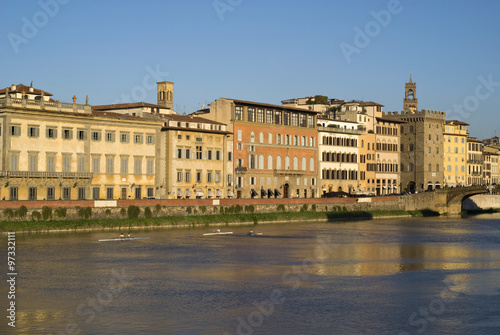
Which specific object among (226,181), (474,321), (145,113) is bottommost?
(474,321)

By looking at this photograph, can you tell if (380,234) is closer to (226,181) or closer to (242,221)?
(242,221)

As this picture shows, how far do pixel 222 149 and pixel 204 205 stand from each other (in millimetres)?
13955

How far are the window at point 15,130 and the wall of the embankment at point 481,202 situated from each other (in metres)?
70.3

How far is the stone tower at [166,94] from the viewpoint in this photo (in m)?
97.7

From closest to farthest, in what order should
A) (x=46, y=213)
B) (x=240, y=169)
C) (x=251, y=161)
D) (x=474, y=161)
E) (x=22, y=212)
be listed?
1. (x=22, y=212)
2. (x=46, y=213)
3. (x=240, y=169)
4. (x=251, y=161)
5. (x=474, y=161)

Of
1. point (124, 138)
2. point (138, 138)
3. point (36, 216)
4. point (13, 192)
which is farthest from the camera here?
point (138, 138)

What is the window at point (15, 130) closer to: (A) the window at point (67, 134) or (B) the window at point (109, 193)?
(A) the window at point (67, 134)

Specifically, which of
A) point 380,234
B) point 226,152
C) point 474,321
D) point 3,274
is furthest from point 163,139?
point 474,321

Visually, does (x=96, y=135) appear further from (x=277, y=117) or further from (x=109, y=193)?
(x=277, y=117)

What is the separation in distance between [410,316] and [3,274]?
778 inches

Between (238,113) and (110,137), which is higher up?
(238,113)

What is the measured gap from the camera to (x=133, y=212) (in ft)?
217

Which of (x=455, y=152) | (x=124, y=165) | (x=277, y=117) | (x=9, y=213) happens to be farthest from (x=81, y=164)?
(x=455, y=152)

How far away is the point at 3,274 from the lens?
3850 cm
